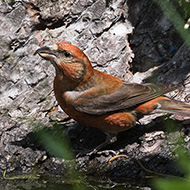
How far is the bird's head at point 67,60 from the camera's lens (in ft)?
10.7

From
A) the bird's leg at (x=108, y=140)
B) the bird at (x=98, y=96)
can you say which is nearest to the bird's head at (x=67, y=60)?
the bird at (x=98, y=96)

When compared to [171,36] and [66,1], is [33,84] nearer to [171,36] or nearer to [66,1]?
[66,1]

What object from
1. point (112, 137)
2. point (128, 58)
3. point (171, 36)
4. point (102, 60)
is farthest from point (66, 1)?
point (112, 137)

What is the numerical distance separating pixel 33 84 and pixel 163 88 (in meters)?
1.78

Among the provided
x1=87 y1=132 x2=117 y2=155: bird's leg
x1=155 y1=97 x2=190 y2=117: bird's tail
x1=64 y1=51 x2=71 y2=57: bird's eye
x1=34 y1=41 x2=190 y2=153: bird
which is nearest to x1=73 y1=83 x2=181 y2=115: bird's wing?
x1=34 y1=41 x2=190 y2=153: bird

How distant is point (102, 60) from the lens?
172 inches

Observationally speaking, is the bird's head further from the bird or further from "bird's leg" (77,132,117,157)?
"bird's leg" (77,132,117,157)

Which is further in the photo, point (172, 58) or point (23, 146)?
point (172, 58)

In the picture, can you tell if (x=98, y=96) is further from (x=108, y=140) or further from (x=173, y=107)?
(x=173, y=107)

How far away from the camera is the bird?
334 centimetres

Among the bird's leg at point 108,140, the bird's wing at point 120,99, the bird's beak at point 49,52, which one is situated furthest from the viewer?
the bird's leg at point 108,140

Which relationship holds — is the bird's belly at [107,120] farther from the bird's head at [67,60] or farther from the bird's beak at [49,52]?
the bird's beak at [49,52]

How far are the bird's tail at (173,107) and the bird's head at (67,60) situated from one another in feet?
3.22

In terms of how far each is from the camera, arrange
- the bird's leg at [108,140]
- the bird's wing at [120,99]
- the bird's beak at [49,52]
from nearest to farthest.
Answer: the bird's beak at [49,52]
the bird's wing at [120,99]
the bird's leg at [108,140]
